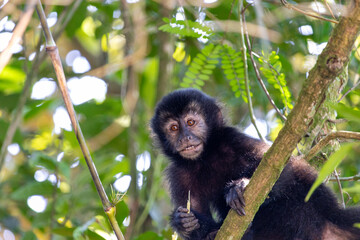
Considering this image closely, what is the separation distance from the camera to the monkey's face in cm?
588

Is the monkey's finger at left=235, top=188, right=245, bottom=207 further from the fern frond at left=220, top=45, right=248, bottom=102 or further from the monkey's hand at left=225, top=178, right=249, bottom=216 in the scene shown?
the fern frond at left=220, top=45, right=248, bottom=102

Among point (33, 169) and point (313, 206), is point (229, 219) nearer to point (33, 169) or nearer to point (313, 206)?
point (313, 206)

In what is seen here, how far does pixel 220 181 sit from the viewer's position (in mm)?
5934

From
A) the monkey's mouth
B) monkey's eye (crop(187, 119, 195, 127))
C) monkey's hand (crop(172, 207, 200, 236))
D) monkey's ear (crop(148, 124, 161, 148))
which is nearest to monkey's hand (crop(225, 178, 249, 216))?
monkey's hand (crop(172, 207, 200, 236))

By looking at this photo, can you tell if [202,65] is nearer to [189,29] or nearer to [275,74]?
[189,29]

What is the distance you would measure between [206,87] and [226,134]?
282 cm

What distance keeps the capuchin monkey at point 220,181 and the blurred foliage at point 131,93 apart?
1.39ft

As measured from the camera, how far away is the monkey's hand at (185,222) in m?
5.21

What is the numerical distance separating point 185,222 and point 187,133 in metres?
1.23

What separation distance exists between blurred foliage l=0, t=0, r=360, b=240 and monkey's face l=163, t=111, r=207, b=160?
1.57ft

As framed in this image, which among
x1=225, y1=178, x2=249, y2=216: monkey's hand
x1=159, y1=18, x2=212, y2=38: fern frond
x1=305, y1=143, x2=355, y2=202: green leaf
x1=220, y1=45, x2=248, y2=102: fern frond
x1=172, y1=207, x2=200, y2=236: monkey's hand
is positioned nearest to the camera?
x1=305, y1=143, x2=355, y2=202: green leaf

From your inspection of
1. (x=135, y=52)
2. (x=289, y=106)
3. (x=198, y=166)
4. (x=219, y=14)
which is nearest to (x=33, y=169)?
(x=135, y=52)

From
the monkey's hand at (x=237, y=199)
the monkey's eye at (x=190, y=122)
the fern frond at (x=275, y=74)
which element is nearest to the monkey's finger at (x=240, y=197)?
the monkey's hand at (x=237, y=199)

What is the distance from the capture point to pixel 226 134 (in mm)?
6152
